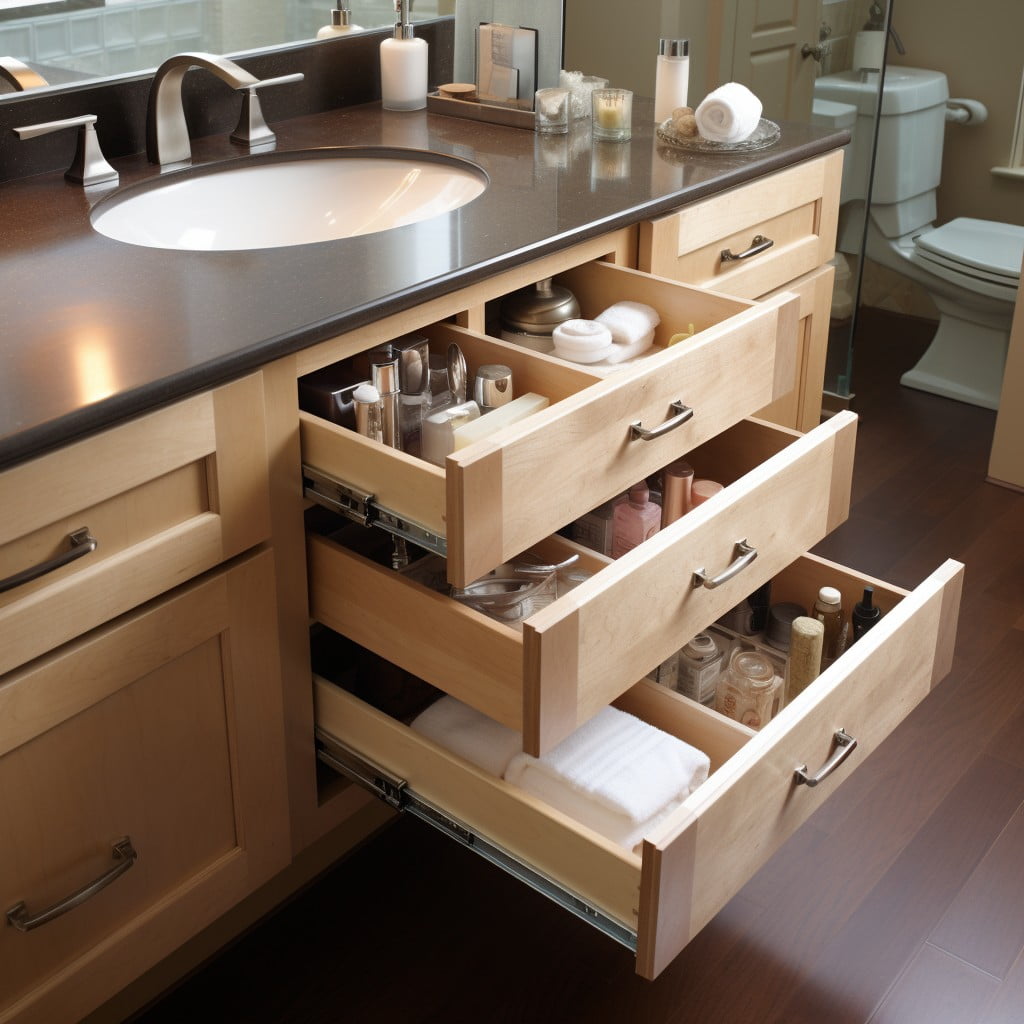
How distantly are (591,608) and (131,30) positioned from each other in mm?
1058

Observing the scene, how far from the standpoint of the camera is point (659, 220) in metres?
1.71

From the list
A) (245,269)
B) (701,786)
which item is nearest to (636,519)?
(701,786)

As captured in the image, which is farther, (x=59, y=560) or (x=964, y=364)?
(x=964, y=364)

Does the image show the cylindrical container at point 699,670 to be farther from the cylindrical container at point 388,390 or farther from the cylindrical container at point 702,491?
the cylindrical container at point 388,390

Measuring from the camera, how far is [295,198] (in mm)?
1781

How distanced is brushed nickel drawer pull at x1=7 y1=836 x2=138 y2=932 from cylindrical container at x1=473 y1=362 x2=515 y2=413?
22.7 inches

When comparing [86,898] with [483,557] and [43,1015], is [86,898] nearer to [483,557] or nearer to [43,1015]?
[43,1015]

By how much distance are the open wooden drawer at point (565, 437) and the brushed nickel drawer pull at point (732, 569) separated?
0.40ft

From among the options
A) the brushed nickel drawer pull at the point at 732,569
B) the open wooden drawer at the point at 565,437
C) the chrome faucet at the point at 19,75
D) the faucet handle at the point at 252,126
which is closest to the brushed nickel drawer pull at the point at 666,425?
the open wooden drawer at the point at 565,437

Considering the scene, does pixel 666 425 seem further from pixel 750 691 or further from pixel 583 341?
pixel 750 691

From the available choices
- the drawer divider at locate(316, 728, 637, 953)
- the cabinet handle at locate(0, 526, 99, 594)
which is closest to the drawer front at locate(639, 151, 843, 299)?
the drawer divider at locate(316, 728, 637, 953)

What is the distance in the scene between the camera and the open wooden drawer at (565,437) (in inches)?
46.2

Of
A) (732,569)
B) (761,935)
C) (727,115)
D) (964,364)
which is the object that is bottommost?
(761,935)

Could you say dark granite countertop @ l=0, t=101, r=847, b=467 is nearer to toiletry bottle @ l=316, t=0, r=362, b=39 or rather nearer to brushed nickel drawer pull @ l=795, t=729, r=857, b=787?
toiletry bottle @ l=316, t=0, r=362, b=39
